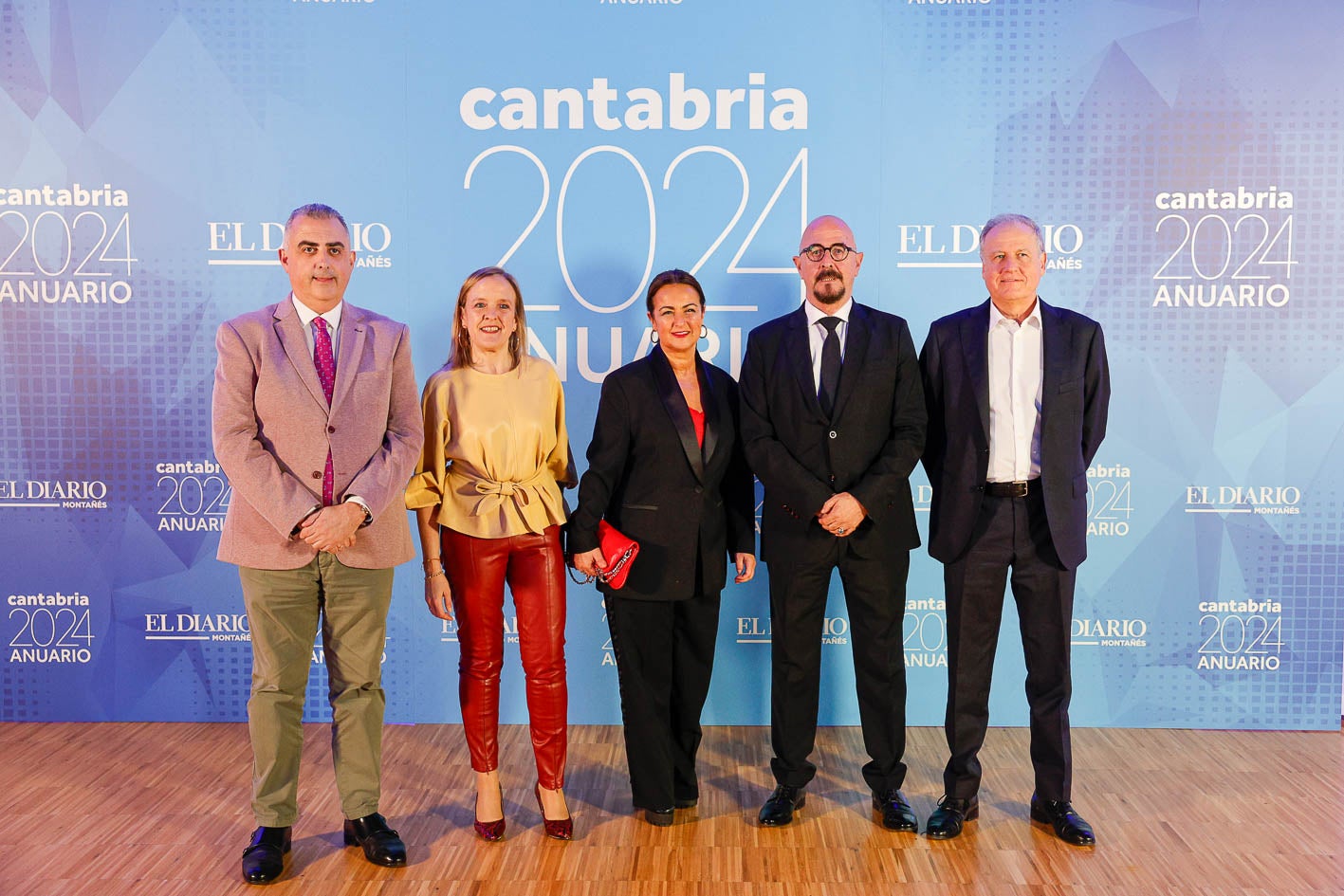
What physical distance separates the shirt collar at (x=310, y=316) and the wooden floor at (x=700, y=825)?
1.72 metres

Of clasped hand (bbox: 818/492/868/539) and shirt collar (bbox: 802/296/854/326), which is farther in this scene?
shirt collar (bbox: 802/296/854/326)

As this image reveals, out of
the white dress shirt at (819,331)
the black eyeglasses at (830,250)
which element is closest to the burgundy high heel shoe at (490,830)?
Result: the white dress shirt at (819,331)

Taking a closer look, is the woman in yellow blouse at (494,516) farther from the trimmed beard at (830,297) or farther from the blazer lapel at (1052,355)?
the blazer lapel at (1052,355)

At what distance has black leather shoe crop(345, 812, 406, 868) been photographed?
10.1 feet

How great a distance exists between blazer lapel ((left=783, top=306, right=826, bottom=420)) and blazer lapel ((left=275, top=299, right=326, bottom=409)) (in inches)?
61.0

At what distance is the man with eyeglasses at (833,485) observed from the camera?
3299mm

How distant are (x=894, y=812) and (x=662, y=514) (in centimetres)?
131

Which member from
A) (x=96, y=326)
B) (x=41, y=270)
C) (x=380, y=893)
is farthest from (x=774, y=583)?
(x=41, y=270)

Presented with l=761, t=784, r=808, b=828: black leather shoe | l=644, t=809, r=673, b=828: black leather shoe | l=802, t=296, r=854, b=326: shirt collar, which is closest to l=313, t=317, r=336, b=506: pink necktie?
l=802, t=296, r=854, b=326: shirt collar

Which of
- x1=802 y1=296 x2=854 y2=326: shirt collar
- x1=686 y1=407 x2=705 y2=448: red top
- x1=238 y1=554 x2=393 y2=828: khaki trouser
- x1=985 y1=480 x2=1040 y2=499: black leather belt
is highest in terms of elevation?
x1=802 y1=296 x2=854 y2=326: shirt collar

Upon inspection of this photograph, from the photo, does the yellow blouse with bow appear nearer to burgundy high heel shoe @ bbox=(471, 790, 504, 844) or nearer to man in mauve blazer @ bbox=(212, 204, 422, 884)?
man in mauve blazer @ bbox=(212, 204, 422, 884)

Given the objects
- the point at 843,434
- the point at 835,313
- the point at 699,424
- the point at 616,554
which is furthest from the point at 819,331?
the point at 616,554

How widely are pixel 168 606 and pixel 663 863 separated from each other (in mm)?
2679

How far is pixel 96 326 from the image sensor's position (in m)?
4.34
